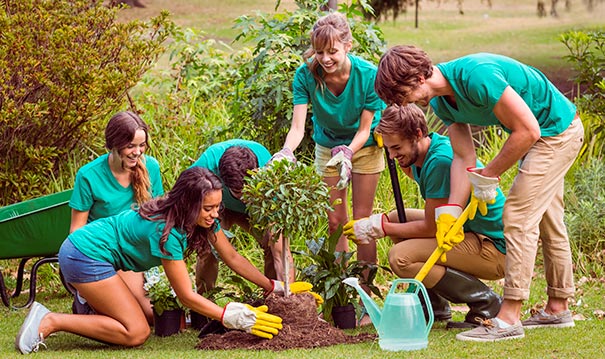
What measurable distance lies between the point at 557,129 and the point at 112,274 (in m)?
2.11

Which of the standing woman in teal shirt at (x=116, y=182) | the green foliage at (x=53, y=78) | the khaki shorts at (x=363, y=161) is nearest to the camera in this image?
the standing woman in teal shirt at (x=116, y=182)

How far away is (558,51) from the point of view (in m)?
17.1

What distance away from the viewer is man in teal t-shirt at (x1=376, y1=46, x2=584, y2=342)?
3760mm

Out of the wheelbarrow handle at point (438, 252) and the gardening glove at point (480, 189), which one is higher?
the gardening glove at point (480, 189)

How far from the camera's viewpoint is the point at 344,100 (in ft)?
15.1

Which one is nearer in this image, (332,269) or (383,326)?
(383,326)

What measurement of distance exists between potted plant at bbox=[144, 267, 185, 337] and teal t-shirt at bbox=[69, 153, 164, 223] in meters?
0.49

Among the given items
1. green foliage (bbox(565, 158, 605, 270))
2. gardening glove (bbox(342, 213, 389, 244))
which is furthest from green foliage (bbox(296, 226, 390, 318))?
green foliage (bbox(565, 158, 605, 270))

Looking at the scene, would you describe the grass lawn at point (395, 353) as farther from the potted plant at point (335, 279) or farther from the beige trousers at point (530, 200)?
the beige trousers at point (530, 200)

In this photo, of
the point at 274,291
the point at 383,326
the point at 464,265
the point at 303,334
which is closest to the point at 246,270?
the point at 274,291

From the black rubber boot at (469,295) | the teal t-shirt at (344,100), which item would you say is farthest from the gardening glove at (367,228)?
the teal t-shirt at (344,100)

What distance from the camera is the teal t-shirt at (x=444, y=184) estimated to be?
4.16 m

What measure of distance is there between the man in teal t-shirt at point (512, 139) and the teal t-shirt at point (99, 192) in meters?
1.59

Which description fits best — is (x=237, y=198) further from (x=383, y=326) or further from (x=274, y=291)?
(x=383, y=326)
